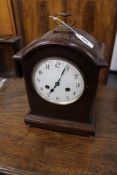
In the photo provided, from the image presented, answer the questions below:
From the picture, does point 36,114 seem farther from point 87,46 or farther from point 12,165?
point 87,46

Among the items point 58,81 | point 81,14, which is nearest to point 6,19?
point 81,14

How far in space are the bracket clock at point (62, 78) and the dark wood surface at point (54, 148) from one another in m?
0.04

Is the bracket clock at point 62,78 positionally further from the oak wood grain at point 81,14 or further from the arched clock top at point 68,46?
the oak wood grain at point 81,14

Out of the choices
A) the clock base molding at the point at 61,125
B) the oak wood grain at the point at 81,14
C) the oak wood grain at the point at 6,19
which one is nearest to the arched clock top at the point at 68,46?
the clock base molding at the point at 61,125

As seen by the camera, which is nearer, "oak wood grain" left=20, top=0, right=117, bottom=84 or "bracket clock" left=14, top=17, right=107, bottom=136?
"bracket clock" left=14, top=17, right=107, bottom=136

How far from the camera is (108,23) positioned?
1407 millimetres

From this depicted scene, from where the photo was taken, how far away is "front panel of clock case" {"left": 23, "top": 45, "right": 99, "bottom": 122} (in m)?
0.46

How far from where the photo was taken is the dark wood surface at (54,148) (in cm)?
49

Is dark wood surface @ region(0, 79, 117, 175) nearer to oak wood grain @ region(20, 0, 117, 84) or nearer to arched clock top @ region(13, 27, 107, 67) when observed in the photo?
arched clock top @ region(13, 27, 107, 67)

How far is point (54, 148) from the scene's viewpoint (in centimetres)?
54

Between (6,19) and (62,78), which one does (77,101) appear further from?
(6,19)

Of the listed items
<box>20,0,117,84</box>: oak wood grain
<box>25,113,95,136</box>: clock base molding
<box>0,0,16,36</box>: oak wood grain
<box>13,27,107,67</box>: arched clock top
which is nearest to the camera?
<box>13,27,107,67</box>: arched clock top

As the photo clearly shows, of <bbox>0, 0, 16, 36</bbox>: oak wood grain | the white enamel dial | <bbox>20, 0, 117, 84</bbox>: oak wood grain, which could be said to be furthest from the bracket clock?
<bbox>0, 0, 16, 36</bbox>: oak wood grain

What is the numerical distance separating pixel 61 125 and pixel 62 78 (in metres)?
0.16
